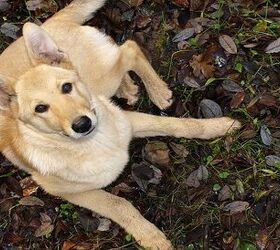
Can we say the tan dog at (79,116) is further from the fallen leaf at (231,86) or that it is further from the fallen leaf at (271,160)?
the fallen leaf at (271,160)

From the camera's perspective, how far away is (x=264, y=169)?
4.73 m

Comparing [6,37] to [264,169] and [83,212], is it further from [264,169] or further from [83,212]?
[264,169]

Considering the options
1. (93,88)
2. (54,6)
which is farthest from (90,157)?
(54,6)

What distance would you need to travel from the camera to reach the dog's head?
4023 millimetres

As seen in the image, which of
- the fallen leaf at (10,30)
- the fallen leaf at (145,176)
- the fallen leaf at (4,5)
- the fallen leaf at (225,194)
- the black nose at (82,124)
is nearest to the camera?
the black nose at (82,124)

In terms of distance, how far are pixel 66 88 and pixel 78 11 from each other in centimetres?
119

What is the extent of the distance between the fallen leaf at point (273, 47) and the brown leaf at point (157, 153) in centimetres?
114

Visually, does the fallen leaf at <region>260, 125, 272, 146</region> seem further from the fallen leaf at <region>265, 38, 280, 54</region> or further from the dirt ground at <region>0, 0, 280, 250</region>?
the fallen leaf at <region>265, 38, 280, 54</region>

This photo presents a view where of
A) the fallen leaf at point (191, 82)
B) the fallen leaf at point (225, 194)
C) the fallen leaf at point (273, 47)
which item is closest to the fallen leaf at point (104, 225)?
the fallen leaf at point (225, 194)

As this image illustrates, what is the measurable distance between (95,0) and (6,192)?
1.82 metres

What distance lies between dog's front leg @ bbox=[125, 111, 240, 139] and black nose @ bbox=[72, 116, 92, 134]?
776 millimetres

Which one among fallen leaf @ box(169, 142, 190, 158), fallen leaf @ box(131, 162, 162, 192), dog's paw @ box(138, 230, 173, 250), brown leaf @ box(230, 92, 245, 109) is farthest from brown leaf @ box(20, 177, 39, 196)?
brown leaf @ box(230, 92, 245, 109)

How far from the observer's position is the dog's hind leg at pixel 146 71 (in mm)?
5074

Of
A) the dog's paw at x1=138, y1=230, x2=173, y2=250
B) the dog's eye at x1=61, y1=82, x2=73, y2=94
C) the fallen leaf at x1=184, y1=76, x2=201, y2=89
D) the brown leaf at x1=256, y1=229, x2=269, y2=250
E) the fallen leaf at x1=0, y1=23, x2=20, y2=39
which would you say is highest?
the dog's eye at x1=61, y1=82, x2=73, y2=94
